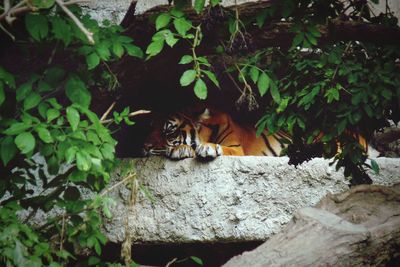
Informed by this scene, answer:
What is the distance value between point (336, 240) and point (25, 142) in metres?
1.33

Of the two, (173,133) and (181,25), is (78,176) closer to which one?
(181,25)

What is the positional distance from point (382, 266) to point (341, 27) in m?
1.23

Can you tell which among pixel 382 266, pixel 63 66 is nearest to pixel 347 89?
pixel 382 266

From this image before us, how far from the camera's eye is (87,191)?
3.92 metres

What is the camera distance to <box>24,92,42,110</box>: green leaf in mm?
2365

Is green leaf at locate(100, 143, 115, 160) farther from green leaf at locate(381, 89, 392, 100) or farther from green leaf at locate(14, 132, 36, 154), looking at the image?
green leaf at locate(381, 89, 392, 100)

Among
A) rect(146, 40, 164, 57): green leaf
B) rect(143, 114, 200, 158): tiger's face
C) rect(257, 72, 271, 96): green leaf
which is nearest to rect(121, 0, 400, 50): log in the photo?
rect(257, 72, 271, 96): green leaf

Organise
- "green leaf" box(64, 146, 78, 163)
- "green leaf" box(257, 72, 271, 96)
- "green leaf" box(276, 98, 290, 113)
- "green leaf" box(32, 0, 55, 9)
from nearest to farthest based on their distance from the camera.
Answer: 1. "green leaf" box(32, 0, 55, 9)
2. "green leaf" box(64, 146, 78, 163)
3. "green leaf" box(257, 72, 271, 96)
4. "green leaf" box(276, 98, 290, 113)

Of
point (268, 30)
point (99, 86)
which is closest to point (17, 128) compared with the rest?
point (99, 86)

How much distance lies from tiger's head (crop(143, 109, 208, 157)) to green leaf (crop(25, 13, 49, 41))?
2266 millimetres

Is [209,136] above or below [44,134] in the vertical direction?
below

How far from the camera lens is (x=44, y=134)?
7.41 feet

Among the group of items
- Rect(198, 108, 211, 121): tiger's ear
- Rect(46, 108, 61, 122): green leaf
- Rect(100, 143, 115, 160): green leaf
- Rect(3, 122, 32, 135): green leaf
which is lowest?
Rect(198, 108, 211, 121): tiger's ear

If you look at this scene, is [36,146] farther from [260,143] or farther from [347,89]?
[260,143]
